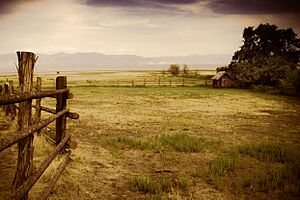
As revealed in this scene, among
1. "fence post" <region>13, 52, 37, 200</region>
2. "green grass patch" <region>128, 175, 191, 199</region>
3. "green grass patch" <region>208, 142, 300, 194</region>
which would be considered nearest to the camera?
"fence post" <region>13, 52, 37, 200</region>

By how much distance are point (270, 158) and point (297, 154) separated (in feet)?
3.42

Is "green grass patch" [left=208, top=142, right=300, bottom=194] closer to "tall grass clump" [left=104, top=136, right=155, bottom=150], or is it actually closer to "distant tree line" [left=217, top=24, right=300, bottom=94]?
"tall grass clump" [left=104, top=136, right=155, bottom=150]

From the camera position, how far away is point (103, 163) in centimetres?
753

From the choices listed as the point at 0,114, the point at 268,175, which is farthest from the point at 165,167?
the point at 0,114

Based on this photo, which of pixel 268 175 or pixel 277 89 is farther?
pixel 277 89

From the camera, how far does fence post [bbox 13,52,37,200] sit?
375 cm

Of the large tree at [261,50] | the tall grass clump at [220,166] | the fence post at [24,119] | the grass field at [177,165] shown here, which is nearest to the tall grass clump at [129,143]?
the grass field at [177,165]

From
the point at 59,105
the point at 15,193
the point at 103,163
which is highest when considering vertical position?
the point at 59,105

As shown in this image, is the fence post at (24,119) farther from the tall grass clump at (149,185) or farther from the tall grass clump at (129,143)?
the tall grass clump at (129,143)

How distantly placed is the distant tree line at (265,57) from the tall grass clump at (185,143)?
Result: 3116 centimetres

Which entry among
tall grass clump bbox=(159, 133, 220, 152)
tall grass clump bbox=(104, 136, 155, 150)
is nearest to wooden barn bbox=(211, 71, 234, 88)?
tall grass clump bbox=(159, 133, 220, 152)

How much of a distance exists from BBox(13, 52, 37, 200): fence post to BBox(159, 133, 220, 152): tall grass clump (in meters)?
5.73

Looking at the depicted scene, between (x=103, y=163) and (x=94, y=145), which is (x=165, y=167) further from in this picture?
(x=94, y=145)

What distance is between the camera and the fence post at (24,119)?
375 centimetres
